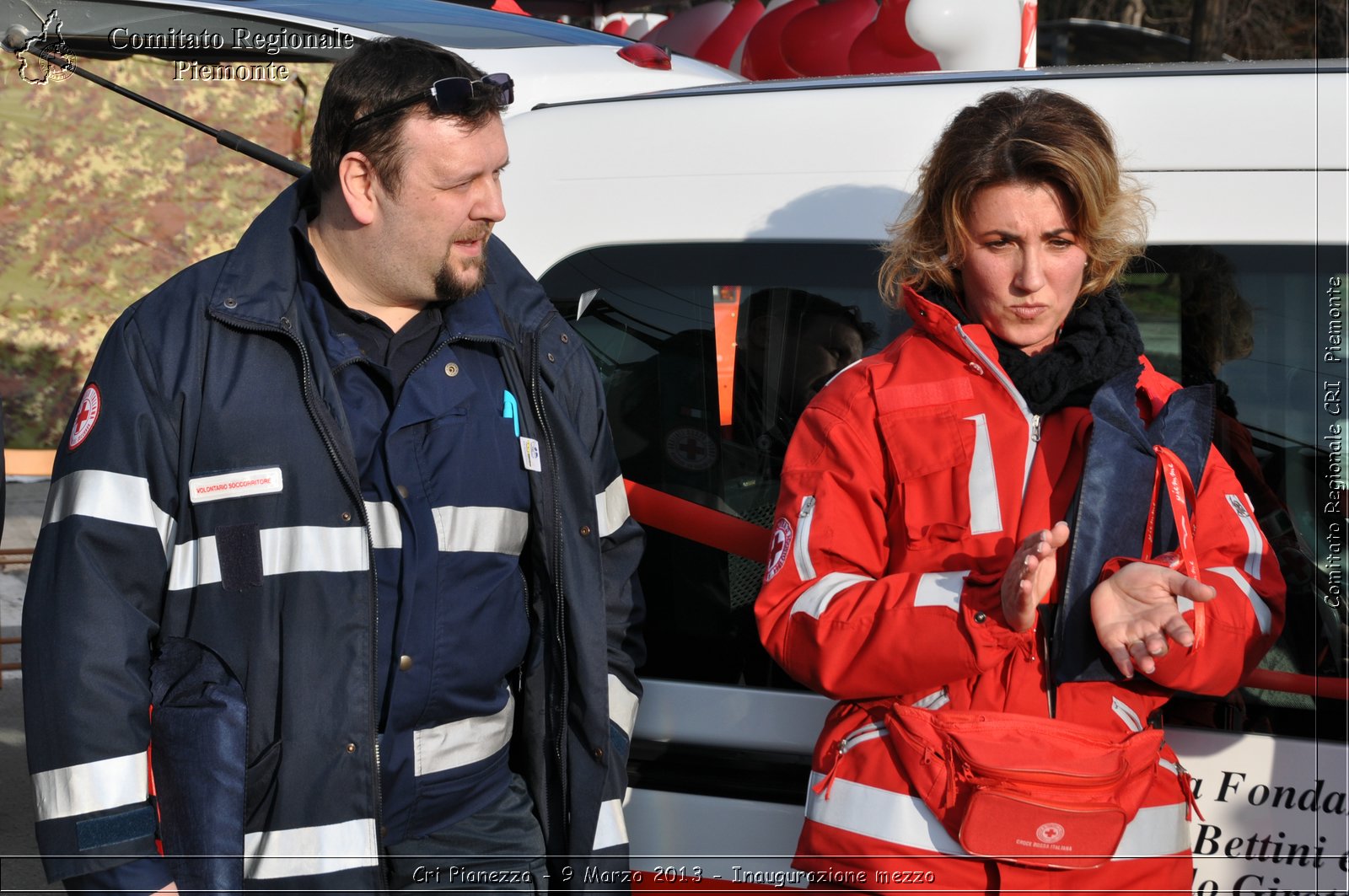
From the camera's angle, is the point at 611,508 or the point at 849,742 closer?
the point at 849,742

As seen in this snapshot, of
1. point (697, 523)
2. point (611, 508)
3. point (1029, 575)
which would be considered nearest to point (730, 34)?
point (697, 523)

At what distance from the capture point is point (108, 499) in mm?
1725

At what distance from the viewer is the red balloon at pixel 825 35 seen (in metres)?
3.78

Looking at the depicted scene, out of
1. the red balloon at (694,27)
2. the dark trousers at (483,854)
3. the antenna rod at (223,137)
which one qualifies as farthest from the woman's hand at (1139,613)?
the red balloon at (694,27)

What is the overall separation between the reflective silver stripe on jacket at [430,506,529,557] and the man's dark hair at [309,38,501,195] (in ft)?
1.56

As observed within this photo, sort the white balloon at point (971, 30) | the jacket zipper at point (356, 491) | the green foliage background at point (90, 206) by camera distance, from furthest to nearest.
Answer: the green foliage background at point (90, 206), the white balloon at point (971, 30), the jacket zipper at point (356, 491)

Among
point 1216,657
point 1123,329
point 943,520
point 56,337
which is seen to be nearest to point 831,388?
point 943,520

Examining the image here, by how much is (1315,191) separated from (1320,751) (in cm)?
81

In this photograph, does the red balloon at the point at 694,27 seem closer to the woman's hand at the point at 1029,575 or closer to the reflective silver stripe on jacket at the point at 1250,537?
the reflective silver stripe on jacket at the point at 1250,537

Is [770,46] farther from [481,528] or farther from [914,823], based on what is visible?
[914,823]

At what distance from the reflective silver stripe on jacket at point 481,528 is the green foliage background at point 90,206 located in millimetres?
4314

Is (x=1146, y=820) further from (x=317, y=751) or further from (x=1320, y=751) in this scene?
(x=317, y=751)

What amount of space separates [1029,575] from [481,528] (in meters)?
0.77

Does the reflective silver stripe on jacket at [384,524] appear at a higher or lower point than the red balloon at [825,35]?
lower
